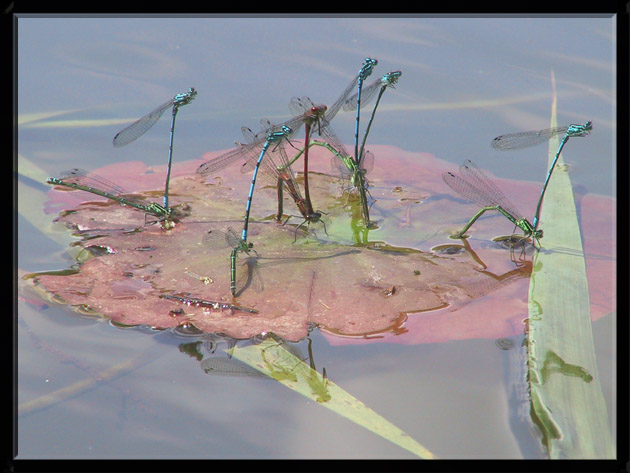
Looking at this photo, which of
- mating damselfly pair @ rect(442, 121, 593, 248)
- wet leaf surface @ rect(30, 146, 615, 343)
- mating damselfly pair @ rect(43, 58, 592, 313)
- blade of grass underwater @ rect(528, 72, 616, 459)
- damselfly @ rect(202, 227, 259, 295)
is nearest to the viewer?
blade of grass underwater @ rect(528, 72, 616, 459)

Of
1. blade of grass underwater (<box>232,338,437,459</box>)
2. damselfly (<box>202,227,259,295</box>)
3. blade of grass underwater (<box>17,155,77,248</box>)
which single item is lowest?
blade of grass underwater (<box>232,338,437,459</box>)

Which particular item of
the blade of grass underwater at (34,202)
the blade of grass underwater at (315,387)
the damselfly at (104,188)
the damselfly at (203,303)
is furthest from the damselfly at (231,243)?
the blade of grass underwater at (34,202)

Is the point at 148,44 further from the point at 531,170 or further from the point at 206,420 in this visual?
the point at 206,420

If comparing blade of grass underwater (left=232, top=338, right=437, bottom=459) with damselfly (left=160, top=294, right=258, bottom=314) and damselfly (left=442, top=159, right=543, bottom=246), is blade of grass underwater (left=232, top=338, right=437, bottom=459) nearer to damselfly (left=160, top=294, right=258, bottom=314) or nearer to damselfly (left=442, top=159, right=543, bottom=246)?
damselfly (left=160, top=294, right=258, bottom=314)

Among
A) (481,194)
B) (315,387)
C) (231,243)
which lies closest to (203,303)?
(231,243)

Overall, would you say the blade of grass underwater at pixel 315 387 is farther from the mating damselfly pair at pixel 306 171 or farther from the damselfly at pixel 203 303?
the mating damselfly pair at pixel 306 171

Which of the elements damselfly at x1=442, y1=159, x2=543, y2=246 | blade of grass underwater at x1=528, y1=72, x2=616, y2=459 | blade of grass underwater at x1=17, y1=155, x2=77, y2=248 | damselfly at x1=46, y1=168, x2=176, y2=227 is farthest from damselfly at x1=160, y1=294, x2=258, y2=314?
damselfly at x1=442, y1=159, x2=543, y2=246

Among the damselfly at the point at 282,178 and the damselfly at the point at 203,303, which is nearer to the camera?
the damselfly at the point at 203,303

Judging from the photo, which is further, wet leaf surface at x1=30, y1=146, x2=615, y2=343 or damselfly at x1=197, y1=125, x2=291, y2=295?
damselfly at x1=197, y1=125, x2=291, y2=295
